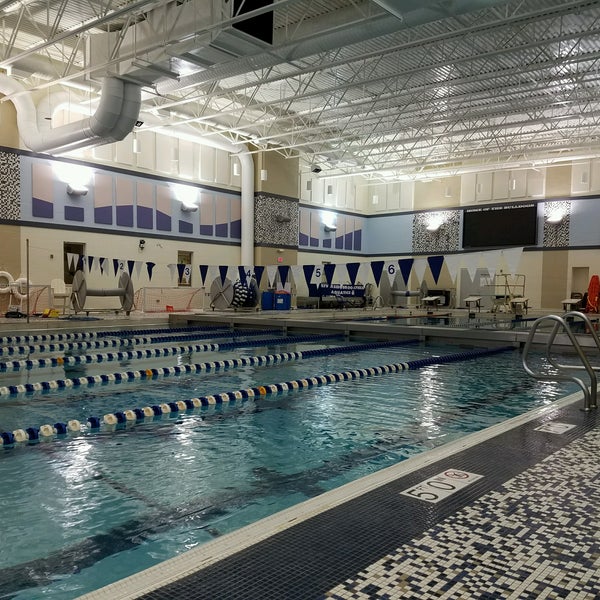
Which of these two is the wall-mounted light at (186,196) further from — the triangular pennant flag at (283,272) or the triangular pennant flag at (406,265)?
the triangular pennant flag at (406,265)

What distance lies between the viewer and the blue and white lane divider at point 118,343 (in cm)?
902

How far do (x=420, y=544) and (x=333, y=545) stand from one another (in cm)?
31

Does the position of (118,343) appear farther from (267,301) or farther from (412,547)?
(267,301)

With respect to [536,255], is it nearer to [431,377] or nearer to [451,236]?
[451,236]

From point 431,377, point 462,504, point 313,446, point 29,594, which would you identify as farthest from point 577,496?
point 431,377

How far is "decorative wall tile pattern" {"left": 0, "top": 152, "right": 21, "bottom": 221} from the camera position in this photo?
14625mm

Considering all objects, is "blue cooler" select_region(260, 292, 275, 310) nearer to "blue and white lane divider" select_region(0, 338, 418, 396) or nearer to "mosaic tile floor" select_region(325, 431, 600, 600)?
"blue and white lane divider" select_region(0, 338, 418, 396)

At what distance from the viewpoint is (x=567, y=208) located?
72.1ft

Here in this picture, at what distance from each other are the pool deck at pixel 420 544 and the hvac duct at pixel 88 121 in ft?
37.1

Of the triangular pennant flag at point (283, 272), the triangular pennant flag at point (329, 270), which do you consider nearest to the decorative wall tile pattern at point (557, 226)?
the triangular pennant flag at point (329, 270)

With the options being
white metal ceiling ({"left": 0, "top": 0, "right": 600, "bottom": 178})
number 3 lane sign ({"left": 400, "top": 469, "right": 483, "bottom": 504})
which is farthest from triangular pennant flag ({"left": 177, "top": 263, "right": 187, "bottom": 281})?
number 3 lane sign ({"left": 400, "top": 469, "right": 483, "bottom": 504})

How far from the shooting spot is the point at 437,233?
83.8 ft

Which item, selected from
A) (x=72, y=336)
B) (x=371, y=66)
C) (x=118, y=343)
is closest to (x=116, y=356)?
(x=118, y=343)

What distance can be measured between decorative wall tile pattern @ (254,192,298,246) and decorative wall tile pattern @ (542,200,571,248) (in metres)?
9.92
